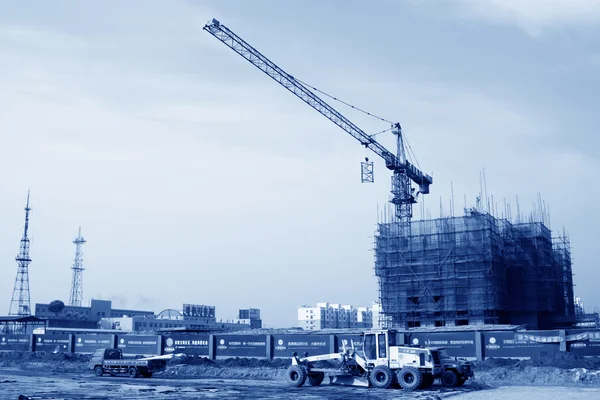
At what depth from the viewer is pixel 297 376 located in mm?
32656

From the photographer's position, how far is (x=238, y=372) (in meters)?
42.6

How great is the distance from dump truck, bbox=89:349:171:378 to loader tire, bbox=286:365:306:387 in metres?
10.6

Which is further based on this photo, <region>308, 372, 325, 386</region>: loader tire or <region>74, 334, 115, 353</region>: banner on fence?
<region>74, 334, 115, 353</region>: banner on fence

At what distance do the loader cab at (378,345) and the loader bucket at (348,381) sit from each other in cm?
104

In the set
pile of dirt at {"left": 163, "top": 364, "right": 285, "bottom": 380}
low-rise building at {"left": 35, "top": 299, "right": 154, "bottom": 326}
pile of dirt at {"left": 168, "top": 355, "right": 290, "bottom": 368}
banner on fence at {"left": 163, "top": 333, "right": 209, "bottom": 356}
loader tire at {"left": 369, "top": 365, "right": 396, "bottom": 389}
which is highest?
low-rise building at {"left": 35, "top": 299, "right": 154, "bottom": 326}

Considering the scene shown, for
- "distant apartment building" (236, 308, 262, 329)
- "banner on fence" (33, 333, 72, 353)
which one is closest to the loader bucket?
"banner on fence" (33, 333, 72, 353)

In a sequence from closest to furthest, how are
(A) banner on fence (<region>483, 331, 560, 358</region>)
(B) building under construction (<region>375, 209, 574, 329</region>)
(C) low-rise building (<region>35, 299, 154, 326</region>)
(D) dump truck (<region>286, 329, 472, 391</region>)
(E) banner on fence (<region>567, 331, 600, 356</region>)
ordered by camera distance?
(D) dump truck (<region>286, 329, 472, 391</region>), (E) banner on fence (<region>567, 331, 600, 356</region>), (A) banner on fence (<region>483, 331, 560, 358</region>), (B) building under construction (<region>375, 209, 574, 329</region>), (C) low-rise building (<region>35, 299, 154, 326</region>)

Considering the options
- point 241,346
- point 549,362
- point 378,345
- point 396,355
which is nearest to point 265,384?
point 378,345

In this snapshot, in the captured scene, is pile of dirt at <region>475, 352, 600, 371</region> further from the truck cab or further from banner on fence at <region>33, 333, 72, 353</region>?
banner on fence at <region>33, 333, 72, 353</region>

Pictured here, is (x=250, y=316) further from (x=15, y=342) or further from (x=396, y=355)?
(x=396, y=355)

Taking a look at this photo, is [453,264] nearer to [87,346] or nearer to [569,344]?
[569,344]

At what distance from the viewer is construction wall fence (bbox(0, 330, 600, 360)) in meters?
38.3

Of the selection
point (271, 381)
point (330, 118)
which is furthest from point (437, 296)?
point (271, 381)

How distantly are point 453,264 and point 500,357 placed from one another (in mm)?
32288
